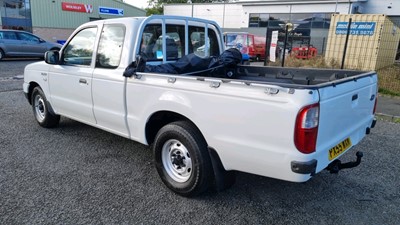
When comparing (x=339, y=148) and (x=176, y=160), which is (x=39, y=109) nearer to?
(x=176, y=160)

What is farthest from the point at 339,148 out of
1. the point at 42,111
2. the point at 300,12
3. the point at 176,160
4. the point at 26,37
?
the point at 300,12

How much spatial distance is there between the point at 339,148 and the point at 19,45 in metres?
18.5

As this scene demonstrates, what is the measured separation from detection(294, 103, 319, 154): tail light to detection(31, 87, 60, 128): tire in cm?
433

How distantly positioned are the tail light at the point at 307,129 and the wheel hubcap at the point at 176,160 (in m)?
1.23

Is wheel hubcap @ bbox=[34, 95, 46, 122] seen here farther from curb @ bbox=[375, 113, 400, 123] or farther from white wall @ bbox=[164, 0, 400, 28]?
white wall @ bbox=[164, 0, 400, 28]

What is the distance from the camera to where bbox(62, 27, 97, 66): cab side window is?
4257mm

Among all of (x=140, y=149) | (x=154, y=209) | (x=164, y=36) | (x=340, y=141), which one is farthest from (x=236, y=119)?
(x=140, y=149)

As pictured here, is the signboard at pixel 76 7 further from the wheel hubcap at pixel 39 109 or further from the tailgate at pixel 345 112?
the tailgate at pixel 345 112

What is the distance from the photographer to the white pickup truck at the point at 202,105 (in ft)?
8.09

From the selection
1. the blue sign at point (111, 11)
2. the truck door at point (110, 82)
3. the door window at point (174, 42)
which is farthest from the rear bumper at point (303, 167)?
the blue sign at point (111, 11)

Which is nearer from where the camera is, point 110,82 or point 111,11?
point 110,82

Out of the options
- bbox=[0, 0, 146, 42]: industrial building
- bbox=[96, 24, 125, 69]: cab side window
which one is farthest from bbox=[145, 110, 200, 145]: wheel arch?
bbox=[0, 0, 146, 42]: industrial building

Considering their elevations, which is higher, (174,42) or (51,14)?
(51,14)

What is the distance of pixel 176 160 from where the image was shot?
11.1 ft
